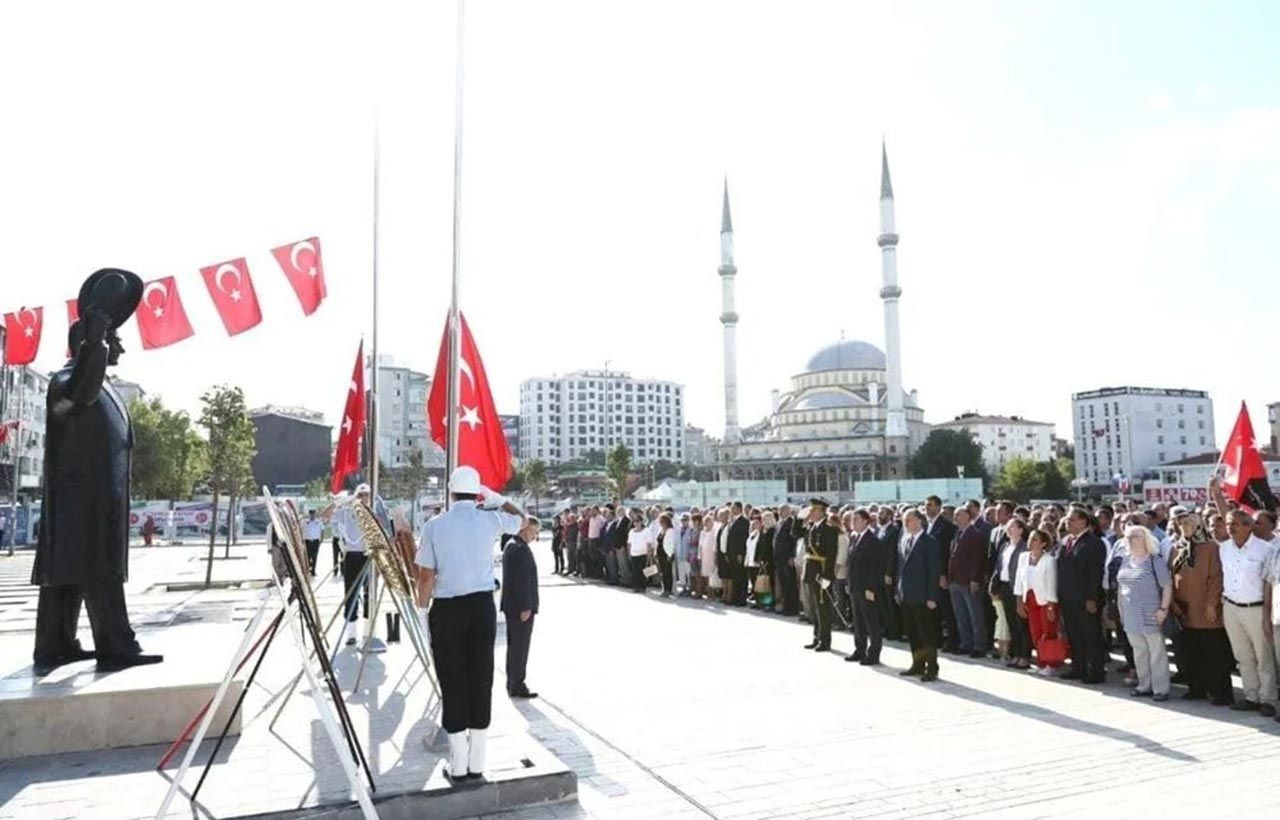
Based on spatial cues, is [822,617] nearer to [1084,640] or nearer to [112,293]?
[1084,640]

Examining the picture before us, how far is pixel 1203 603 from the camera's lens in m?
8.40

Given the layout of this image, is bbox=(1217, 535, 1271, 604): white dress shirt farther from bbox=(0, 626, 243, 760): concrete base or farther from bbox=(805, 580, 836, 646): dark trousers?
bbox=(0, 626, 243, 760): concrete base

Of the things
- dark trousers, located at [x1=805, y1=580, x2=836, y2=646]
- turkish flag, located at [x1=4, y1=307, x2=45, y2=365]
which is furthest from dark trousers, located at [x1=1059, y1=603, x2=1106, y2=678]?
turkish flag, located at [x1=4, y1=307, x2=45, y2=365]

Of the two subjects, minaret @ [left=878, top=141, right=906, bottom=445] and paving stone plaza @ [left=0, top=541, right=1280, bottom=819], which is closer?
paving stone plaza @ [left=0, top=541, right=1280, bottom=819]

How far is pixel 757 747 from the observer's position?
6.77 m

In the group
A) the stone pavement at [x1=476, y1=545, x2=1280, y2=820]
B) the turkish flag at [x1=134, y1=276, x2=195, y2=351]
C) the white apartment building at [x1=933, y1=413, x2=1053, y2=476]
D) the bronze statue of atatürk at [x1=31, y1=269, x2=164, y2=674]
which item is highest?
the white apartment building at [x1=933, y1=413, x2=1053, y2=476]

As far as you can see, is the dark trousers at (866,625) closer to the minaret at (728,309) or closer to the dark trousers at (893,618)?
the dark trousers at (893,618)

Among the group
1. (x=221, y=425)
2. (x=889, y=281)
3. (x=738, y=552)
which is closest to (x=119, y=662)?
(x=738, y=552)

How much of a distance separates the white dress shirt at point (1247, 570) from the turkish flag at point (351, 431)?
10817 mm

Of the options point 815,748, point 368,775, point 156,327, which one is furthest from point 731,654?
point 156,327

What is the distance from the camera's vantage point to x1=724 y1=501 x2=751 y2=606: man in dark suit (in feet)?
53.3

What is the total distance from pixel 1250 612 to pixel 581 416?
145617 millimetres

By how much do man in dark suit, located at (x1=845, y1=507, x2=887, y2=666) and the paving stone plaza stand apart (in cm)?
31

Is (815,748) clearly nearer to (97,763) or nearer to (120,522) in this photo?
(97,763)
